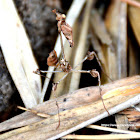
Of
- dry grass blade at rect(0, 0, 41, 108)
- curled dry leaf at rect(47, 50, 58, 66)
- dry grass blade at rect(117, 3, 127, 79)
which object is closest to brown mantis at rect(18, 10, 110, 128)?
curled dry leaf at rect(47, 50, 58, 66)

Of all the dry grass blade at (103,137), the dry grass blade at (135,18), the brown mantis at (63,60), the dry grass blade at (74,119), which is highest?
the dry grass blade at (135,18)

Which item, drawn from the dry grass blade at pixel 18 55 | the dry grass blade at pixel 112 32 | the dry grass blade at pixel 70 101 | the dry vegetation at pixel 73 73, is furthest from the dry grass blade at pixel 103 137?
the dry grass blade at pixel 112 32

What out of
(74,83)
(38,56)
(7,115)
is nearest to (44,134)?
(7,115)

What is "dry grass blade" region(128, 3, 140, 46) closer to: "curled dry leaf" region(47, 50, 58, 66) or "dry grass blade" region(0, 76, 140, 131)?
"dry grass blade" region(0, 76, 140, 131)

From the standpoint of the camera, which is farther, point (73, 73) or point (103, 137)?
point (73, 73)

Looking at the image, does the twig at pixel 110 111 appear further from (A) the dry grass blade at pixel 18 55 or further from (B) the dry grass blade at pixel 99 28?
(B) the dry grass blade at pixel 99 28

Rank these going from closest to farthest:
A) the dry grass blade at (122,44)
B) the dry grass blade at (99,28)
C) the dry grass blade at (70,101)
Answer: the dry grass blade at (70,101), the dry grass blade at (122,44), the dry grass blade at (99,28)

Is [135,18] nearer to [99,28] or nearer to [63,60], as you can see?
[99,28]

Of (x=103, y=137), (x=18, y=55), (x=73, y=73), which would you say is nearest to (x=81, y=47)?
(x=73, y=73)
